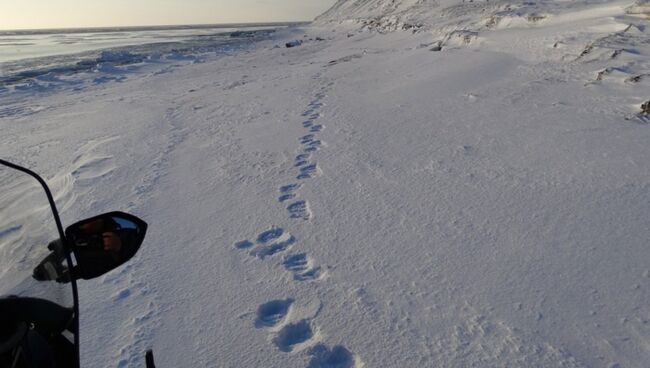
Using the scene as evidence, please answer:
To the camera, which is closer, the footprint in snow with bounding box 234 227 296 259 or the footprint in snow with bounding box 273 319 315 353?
the footprint in snow with bounding box 273 319 315 353

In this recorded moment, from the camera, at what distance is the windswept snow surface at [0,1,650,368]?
218 centimetres

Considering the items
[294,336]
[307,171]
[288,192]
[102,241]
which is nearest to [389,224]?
[288,192]

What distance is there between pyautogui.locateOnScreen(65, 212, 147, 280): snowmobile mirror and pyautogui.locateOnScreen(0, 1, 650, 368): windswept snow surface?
105 cm

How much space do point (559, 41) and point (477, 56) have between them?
162 cm

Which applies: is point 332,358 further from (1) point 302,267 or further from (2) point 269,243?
(2) point 269,243

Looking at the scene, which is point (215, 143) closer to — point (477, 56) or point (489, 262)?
point (489, 262)

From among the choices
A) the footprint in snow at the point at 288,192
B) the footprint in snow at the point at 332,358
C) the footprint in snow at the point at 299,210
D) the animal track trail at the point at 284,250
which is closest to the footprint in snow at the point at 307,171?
the footprint in snow at the point at 288,192

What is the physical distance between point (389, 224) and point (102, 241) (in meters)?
2.37

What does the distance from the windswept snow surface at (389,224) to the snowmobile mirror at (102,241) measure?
3.44 feet

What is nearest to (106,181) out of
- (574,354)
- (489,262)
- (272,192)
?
(272,192)

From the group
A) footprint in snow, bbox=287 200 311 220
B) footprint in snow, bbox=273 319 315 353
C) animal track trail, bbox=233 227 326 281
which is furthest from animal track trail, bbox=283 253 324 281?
footprint in snow, bbox=287 200 311 220

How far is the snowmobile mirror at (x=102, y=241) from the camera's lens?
1.22 m

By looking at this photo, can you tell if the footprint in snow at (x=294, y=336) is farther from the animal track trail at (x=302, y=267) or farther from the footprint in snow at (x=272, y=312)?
the animal track trail at (x=302, y=267)

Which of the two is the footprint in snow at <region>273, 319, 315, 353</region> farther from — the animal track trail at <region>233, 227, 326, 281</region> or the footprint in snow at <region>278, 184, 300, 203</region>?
the footprint in snow at <region>278, 184, 300, 203</region>
